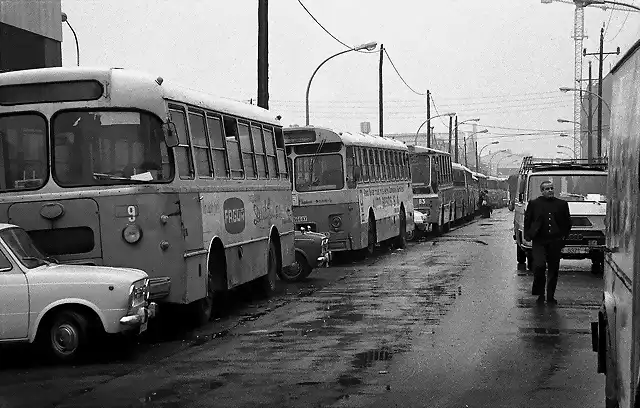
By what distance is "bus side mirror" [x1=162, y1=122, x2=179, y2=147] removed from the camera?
43.5 feet

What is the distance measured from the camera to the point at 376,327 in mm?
14078

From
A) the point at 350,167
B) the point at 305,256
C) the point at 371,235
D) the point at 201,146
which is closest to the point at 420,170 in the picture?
the point at 371,235

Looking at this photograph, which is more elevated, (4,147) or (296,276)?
(4,147)

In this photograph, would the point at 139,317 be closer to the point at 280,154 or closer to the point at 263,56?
the point at 280,154

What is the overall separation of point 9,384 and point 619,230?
20.3 feet

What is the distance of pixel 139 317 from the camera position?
11625 mm

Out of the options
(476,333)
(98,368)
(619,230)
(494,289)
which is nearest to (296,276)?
(494,289)

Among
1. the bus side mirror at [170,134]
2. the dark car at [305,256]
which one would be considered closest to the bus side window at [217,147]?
the bus side mirror at [170,134]

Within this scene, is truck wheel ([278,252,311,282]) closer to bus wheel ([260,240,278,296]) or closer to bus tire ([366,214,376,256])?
bus wheel ([260,240,278,296])

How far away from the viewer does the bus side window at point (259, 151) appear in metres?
18.5

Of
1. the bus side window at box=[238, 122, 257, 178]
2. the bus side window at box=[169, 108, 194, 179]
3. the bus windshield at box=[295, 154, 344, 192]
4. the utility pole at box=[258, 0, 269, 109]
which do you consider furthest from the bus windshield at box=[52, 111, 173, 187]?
the utility pole at box=[258, 0, 269, 109]

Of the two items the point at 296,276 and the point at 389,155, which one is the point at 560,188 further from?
the point at 389,155

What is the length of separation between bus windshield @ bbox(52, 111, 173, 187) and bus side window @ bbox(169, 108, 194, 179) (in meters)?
0.71

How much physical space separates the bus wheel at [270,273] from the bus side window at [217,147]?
3046mm
